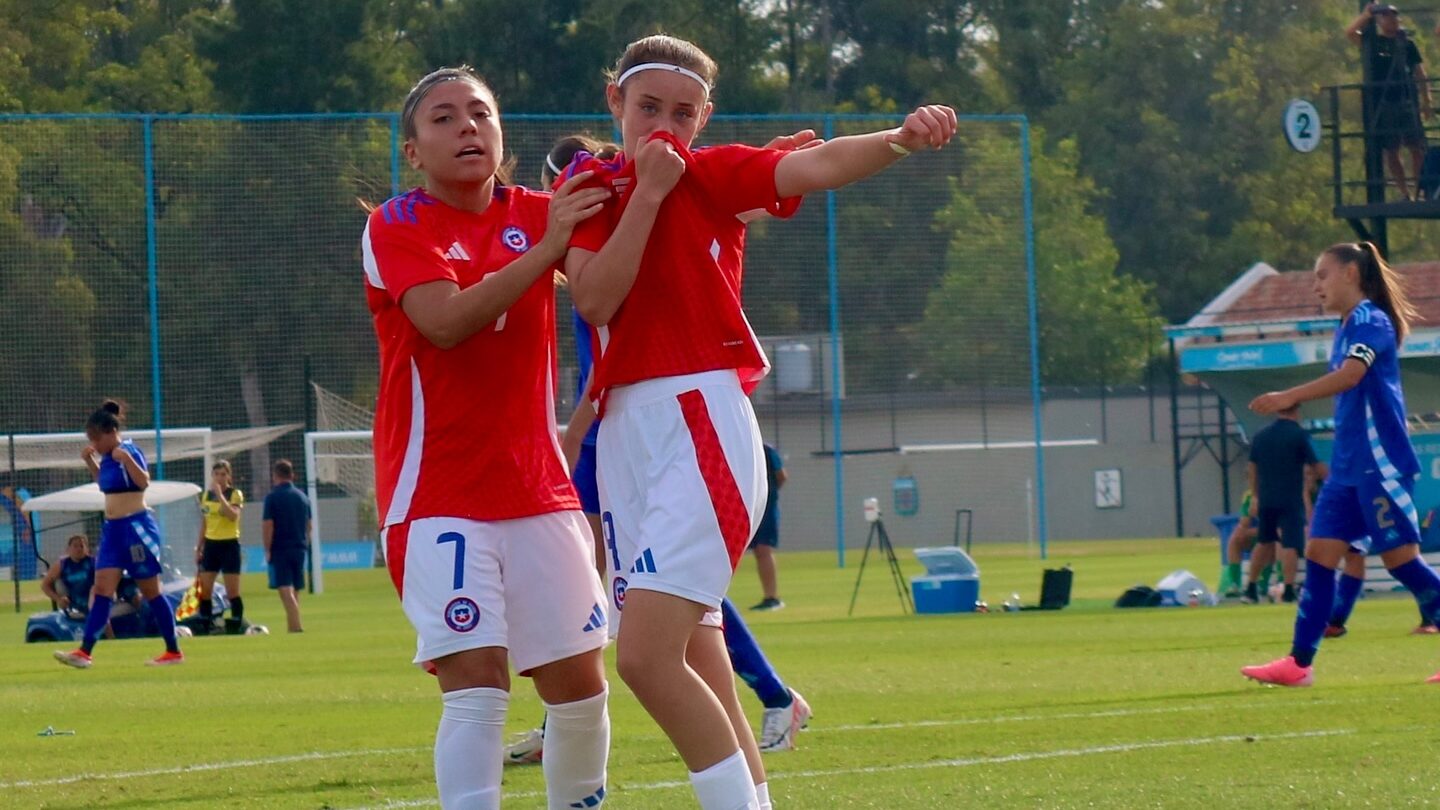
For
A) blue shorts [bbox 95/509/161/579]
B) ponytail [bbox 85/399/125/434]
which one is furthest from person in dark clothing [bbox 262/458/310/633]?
ponytail [bbox 85/399/125/434]

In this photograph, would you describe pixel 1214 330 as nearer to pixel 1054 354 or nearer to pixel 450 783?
→ pixel 450 783

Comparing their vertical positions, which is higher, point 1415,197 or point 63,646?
point 1415,197

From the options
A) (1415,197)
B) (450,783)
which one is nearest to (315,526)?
(1415,197)

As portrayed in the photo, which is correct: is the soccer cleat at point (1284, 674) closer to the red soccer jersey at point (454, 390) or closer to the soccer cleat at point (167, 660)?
the red soccer jersey at point (454, 390)

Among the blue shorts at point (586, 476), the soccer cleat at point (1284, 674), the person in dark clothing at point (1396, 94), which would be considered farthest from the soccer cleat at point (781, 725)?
the person in dark clothing at point (1396, 94)

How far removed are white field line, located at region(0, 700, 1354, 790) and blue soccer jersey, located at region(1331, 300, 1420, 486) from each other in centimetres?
120

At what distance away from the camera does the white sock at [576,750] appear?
474 centimetres

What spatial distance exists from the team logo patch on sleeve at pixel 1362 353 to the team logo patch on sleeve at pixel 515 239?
5353 mm

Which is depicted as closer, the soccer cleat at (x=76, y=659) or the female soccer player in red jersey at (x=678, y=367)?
the female soccer player in red jersey at (x=678, y=367)

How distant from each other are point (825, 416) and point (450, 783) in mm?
30453

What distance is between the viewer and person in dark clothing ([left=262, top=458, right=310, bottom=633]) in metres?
20.0

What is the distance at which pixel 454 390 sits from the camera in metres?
4.57

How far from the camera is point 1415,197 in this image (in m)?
22.7

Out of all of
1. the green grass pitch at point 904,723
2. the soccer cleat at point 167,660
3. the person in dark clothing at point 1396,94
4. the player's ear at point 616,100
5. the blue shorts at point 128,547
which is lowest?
the soccer cleat at point 167,660
